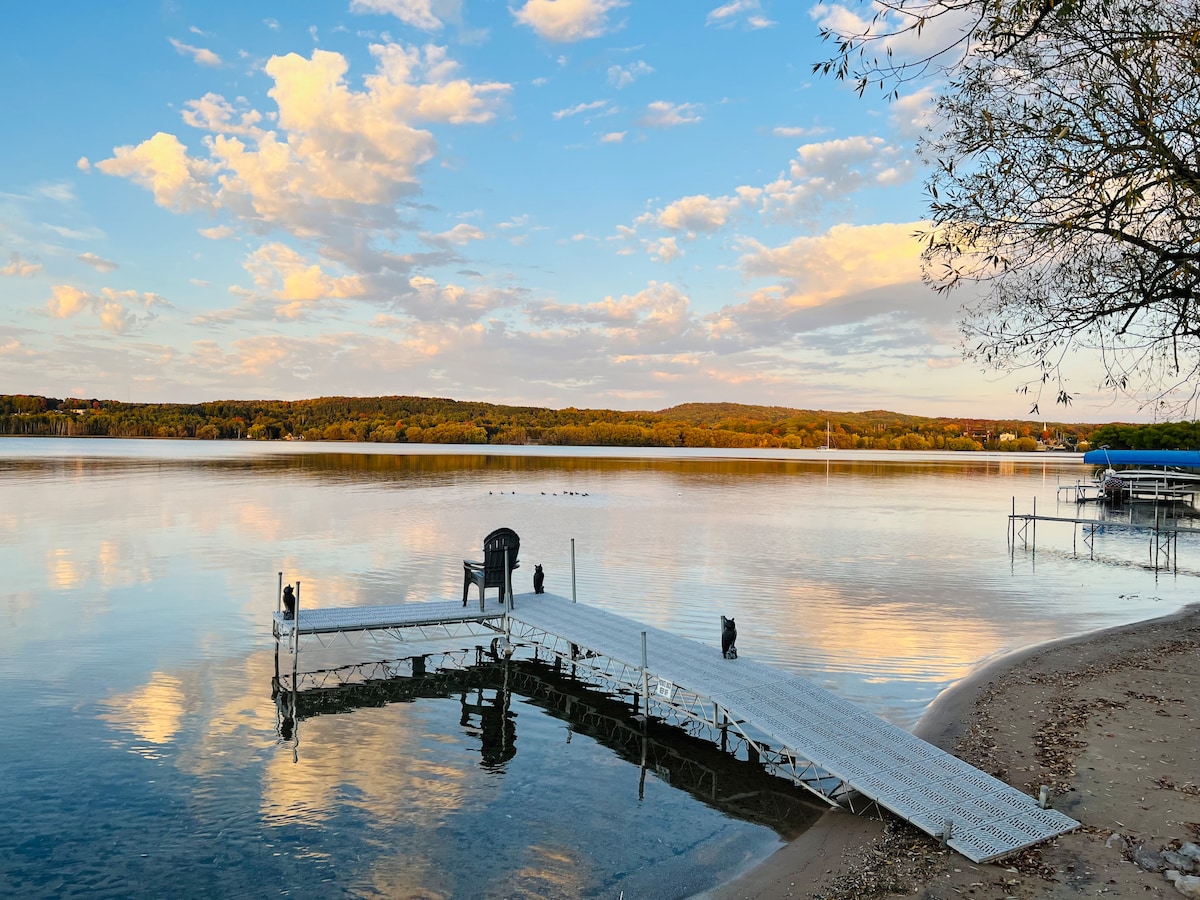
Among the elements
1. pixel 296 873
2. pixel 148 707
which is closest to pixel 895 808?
pixel 296 873

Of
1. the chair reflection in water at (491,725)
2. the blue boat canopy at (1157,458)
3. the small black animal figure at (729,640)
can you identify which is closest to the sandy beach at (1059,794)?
the small black animal figure at (729,640)

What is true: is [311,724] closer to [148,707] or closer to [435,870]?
[148,707]

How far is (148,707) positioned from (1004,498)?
7456cm

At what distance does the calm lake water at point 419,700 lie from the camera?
380 inches

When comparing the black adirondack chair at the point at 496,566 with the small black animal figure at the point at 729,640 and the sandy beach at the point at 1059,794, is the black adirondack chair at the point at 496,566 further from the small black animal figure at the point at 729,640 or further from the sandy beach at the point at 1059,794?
the sandy beach at the point at 1059,794

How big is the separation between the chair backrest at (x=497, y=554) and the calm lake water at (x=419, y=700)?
2.74 m

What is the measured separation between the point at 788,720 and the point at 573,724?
4.59 metres

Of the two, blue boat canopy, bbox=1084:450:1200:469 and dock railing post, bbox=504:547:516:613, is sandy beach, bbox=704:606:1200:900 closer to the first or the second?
dock railing post, bbox=504:547:516:613

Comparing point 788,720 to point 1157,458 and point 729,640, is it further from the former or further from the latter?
point 1157,458

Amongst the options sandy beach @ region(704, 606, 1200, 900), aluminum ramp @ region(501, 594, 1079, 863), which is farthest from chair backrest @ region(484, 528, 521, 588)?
sandy beach @ region(704, 606, 1200, 900)

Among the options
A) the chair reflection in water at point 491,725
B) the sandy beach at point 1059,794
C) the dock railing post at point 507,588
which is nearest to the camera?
the sandy beach at point 1059,794

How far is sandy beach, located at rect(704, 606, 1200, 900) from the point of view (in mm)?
8258

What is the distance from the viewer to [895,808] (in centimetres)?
966

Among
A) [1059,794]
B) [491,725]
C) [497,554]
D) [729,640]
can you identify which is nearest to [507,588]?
[497,554]
